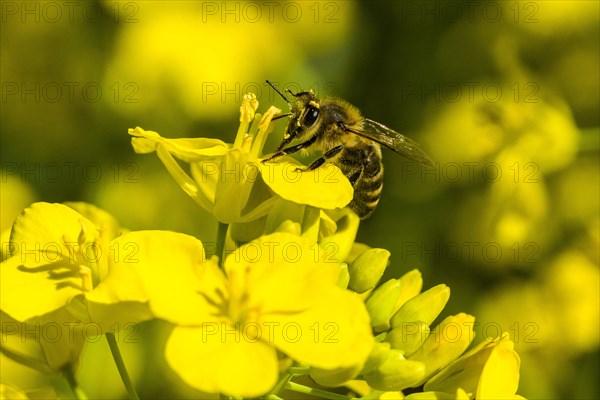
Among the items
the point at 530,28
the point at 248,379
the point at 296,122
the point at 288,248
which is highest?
the point at 530,28

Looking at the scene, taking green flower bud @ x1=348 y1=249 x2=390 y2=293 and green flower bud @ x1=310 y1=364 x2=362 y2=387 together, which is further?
green flower bud @ x1=348 y1=249 x2=390 y2=293

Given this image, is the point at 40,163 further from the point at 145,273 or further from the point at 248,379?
the point at 248,379

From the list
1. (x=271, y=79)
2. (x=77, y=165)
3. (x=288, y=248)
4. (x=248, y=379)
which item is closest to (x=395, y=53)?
(x=271, y=79)

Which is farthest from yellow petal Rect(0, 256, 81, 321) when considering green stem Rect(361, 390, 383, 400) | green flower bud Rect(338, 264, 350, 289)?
green stem Rect(361, 390, 383, 400)

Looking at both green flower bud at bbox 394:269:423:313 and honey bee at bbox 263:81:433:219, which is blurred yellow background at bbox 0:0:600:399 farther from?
green flower bud at bbox 394:269:423:313

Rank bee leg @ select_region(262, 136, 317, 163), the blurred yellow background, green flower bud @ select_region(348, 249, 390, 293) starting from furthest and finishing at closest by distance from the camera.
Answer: the blurred yellow background
bee leg @ select_region(262, 136, 317, 163)
green flower bud @ select_region(348, 249, 390, 293)

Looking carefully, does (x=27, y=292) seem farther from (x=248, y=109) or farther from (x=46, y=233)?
(x=248, y=109)

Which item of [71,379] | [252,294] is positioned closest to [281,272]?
[252,294]
